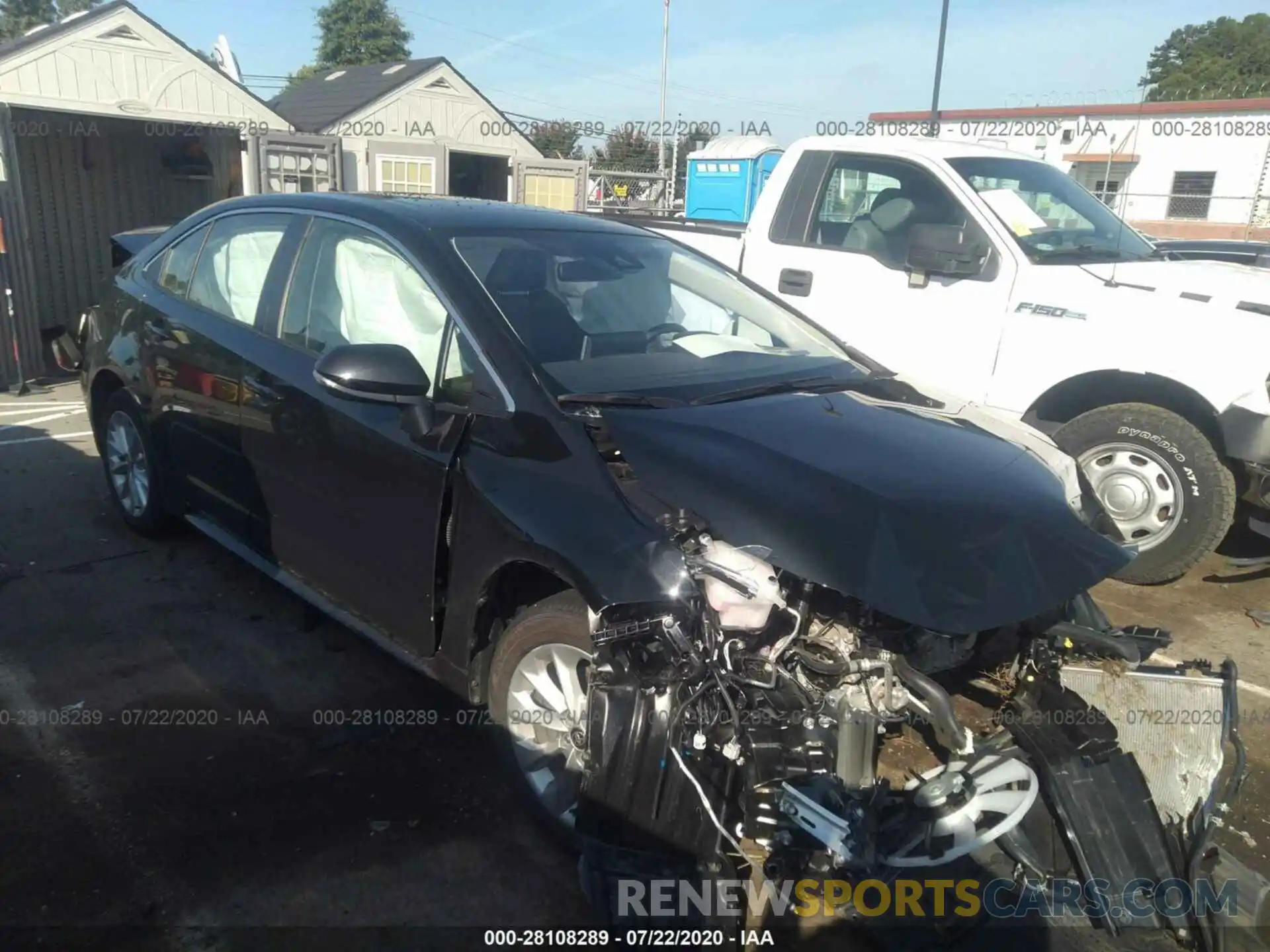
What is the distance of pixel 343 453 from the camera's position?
3301 mm

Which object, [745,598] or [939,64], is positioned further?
[939,64]

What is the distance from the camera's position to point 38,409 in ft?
26.5

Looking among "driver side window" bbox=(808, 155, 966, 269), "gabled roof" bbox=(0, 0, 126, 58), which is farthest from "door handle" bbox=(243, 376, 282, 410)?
"gabled roof" bbox=(0, 0, 126, 58)

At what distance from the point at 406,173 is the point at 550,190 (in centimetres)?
252

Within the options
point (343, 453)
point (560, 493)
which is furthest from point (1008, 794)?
point (343, 453)

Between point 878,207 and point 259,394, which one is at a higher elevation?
point 878,207

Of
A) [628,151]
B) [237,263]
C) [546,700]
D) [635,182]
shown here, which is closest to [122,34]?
[237,263]

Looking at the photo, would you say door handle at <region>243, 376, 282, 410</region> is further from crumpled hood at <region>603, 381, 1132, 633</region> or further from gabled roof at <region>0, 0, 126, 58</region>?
gabled roof at <region>0, 0, 126, 58</region>

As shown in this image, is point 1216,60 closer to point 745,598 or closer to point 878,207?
point 878,207

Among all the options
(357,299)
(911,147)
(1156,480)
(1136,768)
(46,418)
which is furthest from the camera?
(46,418)

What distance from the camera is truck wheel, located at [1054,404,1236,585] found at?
15.3 feet

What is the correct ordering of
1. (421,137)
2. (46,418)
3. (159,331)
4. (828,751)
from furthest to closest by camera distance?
(421,137) → (46,418) → (159,331) → (828,751)

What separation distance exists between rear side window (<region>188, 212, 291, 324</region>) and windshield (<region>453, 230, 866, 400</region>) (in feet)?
3.58

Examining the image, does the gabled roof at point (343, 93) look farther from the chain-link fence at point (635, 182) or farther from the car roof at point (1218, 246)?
the car roof at point (1218, 246)
